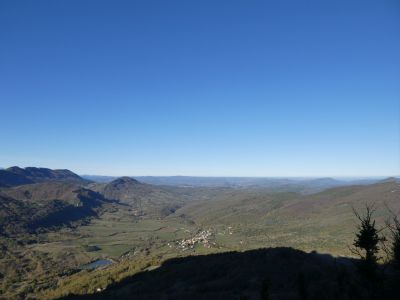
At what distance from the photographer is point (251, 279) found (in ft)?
216

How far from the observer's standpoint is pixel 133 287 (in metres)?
83.2

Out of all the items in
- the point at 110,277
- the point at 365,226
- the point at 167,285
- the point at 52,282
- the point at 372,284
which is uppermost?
the point at 365,226

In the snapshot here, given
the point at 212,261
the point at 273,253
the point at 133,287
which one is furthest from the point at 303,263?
the point at 133,287

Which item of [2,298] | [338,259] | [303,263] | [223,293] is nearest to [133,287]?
[223,293]

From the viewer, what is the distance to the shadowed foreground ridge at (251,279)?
50.0 metres

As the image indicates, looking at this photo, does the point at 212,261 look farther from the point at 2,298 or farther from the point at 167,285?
the point at 2,298

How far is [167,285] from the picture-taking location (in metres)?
76.8

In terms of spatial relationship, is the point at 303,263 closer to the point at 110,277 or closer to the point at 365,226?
the point at 365,226

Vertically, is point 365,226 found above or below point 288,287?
above

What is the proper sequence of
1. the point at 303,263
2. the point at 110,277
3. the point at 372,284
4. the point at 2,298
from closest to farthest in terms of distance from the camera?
the point at 372,284 < the point at 303,263 < the point at 110,277 < the point at 2,298

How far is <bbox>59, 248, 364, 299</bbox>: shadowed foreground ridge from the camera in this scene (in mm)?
49969

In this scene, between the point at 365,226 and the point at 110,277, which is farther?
the point at 110,277

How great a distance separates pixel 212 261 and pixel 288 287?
38.5 m

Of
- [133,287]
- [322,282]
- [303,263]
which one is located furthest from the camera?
[133,287]
